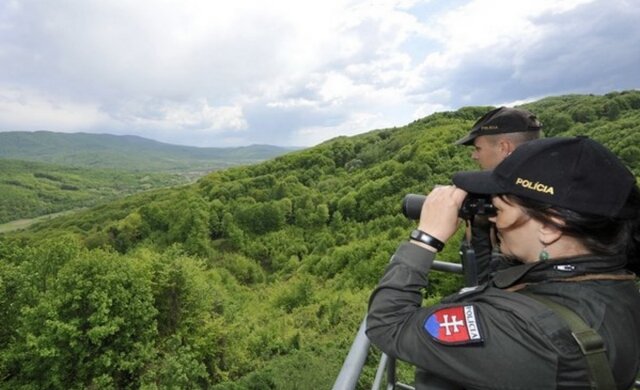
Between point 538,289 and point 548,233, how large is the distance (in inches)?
7.8

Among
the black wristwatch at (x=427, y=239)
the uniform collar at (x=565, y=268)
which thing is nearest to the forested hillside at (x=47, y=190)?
the black wristwatch at (x=427, y=239)

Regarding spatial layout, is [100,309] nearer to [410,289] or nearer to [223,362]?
[223,362]

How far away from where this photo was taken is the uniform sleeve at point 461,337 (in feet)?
4.09

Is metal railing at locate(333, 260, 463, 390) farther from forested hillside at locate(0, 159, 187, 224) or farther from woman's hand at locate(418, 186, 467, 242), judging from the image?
forested hillside at locate(0, 159, 187, 224)

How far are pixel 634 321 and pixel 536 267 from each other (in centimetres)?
32

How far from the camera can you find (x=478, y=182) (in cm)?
158

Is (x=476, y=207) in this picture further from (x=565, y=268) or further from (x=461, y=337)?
(x=461, y=337)

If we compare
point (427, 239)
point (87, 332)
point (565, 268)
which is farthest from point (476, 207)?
point (87, 332)

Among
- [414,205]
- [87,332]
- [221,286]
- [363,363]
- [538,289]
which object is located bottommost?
[221,286]

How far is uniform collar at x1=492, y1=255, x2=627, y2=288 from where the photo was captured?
55.5 inches

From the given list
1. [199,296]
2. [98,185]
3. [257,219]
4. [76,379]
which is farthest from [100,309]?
[98,185]

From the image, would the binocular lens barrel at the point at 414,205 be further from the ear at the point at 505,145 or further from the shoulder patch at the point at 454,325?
the ear at the point at 505,145

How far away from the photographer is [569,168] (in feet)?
4.62

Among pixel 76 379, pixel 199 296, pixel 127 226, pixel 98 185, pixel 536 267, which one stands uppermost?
pixel 536 267
